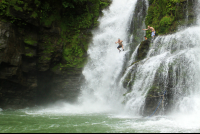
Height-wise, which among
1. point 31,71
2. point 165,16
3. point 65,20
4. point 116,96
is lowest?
point 116,96

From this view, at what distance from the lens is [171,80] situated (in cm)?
923

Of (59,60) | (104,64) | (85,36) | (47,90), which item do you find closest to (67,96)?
(47,90)

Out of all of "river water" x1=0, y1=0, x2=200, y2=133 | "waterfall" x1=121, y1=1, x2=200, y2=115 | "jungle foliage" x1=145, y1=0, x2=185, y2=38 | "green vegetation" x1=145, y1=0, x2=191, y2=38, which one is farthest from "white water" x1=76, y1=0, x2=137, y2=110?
"waterfall" x1=121, y1=1, x2=200, y2=115

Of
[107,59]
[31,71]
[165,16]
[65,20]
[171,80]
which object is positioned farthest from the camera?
[65,20]

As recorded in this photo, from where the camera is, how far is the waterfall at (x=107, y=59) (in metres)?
14.8

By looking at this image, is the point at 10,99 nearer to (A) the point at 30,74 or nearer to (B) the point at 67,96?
(A) the point at 30,74

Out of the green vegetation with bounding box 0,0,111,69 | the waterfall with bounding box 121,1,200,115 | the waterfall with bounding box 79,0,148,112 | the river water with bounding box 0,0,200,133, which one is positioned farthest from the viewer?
the waterfall with bounding box 79,0,148,112

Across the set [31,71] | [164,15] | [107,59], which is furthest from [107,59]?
[31,71]

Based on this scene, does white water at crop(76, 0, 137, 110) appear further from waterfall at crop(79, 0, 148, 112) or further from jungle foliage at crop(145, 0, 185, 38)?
jungle foliage at crop(145, 0, 185, 38)

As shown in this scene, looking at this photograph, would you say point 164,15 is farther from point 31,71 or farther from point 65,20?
point 31,71

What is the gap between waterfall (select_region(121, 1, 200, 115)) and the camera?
8797mm

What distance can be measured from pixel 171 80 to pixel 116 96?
16.2 feet

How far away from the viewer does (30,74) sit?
1480 cm

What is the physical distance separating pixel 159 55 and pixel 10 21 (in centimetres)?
1033
